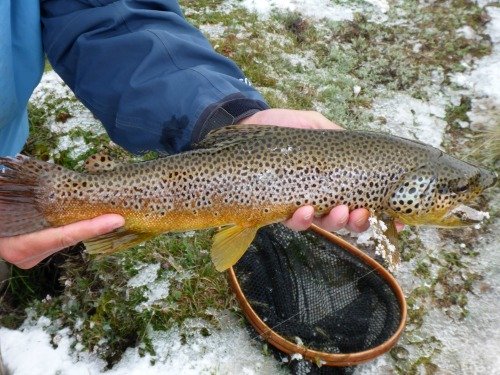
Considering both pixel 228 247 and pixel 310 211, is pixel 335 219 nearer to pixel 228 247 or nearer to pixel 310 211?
pixel 310 211

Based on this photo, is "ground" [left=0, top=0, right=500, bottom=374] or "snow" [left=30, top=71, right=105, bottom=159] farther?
"snow" [left=30, top=71, right=105, bottom=159]

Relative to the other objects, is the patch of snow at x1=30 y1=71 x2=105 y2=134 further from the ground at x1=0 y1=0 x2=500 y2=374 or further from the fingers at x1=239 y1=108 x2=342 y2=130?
the fingers at x1=239 y1=108 x2=342 y2=130

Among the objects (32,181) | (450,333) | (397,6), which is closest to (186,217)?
(32,181)

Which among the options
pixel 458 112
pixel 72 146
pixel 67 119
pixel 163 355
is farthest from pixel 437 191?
pixel 67 119

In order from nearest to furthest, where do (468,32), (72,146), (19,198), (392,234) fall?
(19,198)
(392,234)
(72,146)
(468,32)

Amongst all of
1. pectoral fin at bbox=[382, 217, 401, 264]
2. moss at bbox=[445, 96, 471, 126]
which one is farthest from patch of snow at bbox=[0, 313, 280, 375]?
moss at bbox=[445, 96, 471, 126]

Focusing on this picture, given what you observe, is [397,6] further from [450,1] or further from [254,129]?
[254,129]

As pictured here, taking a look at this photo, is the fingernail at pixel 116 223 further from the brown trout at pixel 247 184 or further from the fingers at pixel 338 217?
the fingers at pixel 338 217
